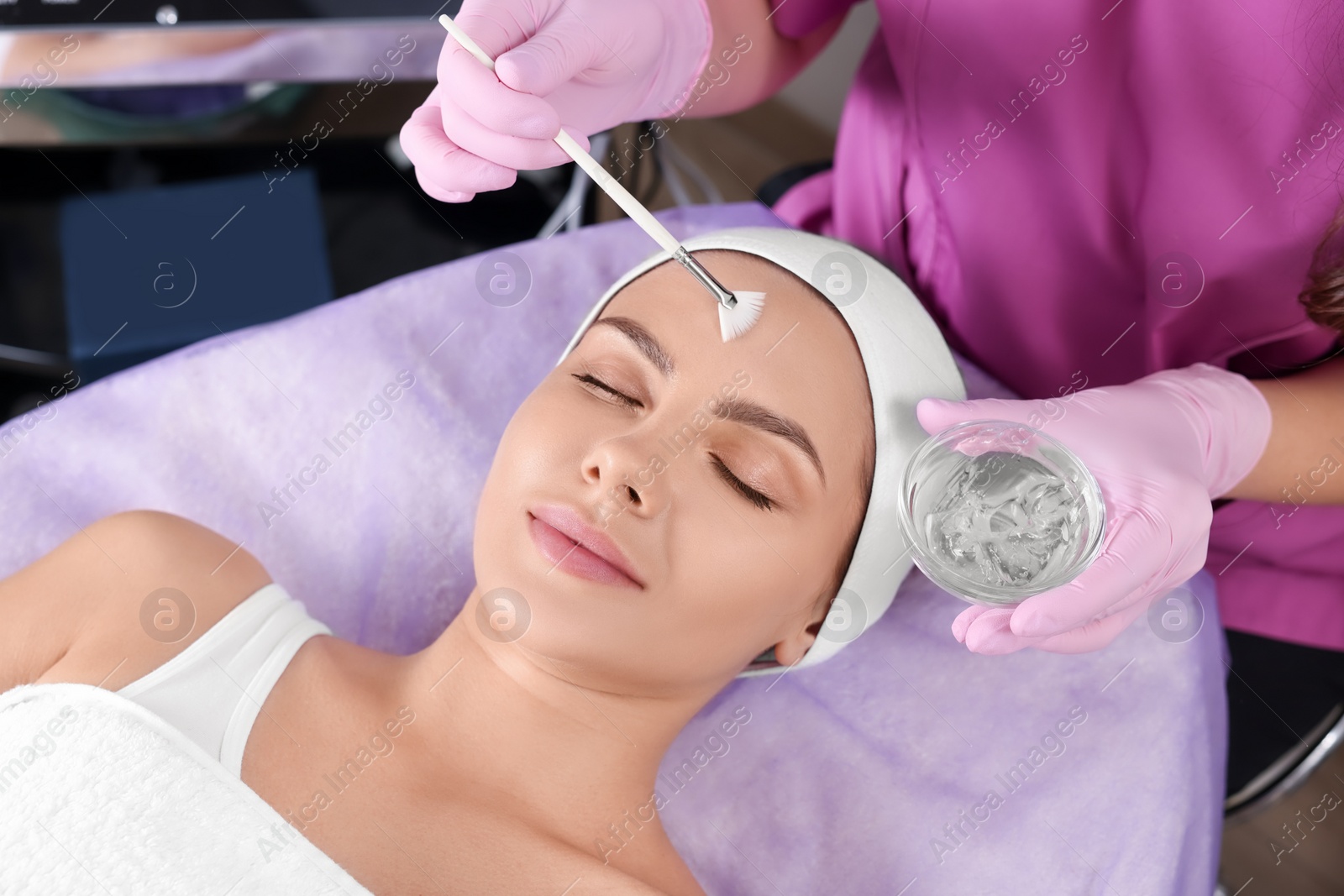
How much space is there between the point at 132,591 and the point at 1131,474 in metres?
1.00

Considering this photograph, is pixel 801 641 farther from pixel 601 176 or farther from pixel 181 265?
pixel 181 265

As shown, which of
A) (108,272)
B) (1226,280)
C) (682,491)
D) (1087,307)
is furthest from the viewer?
(108,272)

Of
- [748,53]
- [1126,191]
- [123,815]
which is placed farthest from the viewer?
[748,53]

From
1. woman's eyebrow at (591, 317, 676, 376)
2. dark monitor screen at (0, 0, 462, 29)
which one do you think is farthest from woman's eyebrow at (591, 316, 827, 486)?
dark monitor screen at (0, 0, 462, 29)

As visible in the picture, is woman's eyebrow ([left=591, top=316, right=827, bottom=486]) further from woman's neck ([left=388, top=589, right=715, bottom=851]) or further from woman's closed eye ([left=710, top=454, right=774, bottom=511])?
woman's neck ([left=388, top=589, right=715, bottom=851])

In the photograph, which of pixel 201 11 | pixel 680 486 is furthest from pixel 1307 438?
pixel 201 11

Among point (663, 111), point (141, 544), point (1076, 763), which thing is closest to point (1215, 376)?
point (1076, 763)

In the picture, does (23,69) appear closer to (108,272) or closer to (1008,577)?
(108,272)

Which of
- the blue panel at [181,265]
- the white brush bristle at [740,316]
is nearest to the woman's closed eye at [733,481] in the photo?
the white brush bristle at [740,316]

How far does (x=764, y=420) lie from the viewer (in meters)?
0.97

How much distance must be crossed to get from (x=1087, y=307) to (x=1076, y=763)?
53 cm

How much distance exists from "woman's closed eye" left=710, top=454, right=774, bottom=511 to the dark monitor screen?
28.4 inches

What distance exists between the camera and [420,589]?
130cm

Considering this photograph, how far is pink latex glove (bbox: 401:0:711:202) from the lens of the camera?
3.02 feet
